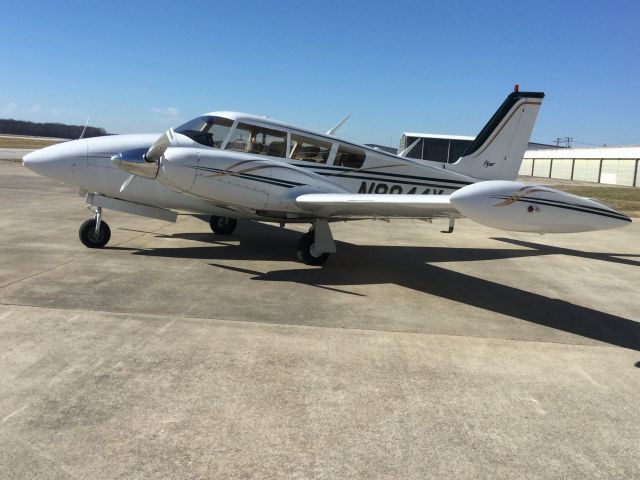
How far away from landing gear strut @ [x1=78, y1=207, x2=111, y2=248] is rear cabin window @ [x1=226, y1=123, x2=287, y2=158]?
2.89 meters

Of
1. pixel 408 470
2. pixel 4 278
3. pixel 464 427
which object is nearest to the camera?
pixel 408 470

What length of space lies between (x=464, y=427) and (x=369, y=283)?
13.6 ft

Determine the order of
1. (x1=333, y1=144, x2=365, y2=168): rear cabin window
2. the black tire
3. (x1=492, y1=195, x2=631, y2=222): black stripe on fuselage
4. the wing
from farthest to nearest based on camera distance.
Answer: (x1=333, y1=144, x2=365, y2=168): rear cabin window < the black tire < the wing < (x1=492, y1=195, x2=631, y2=222): black stripe on fuselage

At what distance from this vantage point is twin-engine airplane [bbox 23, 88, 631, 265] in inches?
226

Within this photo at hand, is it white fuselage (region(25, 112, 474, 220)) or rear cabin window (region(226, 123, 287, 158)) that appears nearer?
white fuselage (region(25, 112, 474, 220))

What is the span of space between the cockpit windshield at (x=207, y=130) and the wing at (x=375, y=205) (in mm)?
1887

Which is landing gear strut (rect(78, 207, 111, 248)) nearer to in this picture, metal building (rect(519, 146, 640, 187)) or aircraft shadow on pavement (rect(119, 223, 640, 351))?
aircraft shadow on pavement (rect(119, 223, 640, 351))

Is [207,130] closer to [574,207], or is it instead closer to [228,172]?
[228,172]

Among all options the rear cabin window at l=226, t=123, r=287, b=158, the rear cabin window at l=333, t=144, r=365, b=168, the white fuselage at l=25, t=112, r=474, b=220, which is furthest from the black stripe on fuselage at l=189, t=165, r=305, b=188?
the rear cabin window at l=333, t=144, r=365, b=168

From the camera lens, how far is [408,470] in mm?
2875

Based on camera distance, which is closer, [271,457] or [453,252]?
[271,457]

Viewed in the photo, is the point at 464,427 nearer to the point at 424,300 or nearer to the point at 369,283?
the point at 424,300

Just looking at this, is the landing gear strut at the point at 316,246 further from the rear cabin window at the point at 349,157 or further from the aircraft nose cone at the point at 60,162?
the aircraft nose cone at the point at 60,162

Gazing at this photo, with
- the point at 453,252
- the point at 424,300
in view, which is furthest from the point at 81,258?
the point at 453,252
